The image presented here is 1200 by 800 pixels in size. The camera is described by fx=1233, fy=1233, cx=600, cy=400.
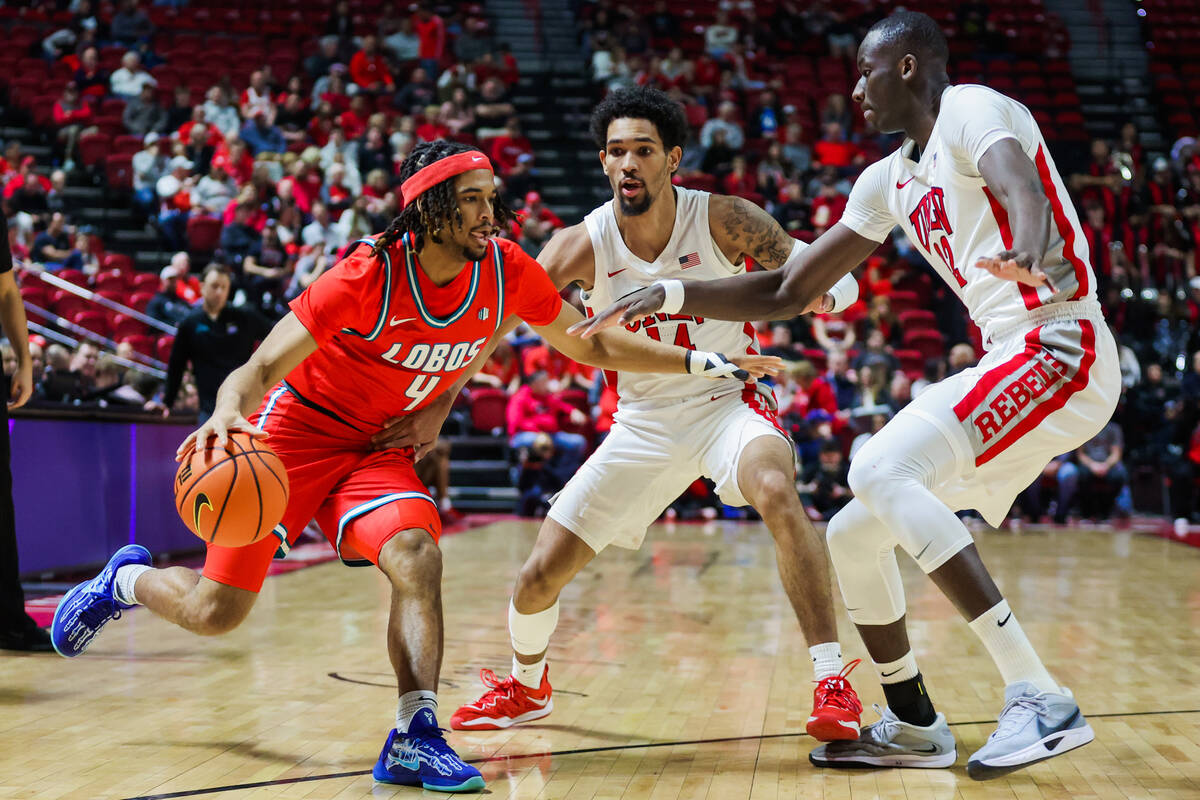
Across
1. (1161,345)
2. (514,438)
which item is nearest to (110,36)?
(514,438)

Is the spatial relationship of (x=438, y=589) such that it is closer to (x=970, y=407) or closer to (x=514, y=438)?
(x=970, y=407)

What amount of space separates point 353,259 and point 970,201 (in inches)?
67.0

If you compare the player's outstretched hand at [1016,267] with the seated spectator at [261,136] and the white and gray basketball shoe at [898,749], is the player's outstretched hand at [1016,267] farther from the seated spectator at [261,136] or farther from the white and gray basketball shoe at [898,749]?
the seated spectator at [261,136]

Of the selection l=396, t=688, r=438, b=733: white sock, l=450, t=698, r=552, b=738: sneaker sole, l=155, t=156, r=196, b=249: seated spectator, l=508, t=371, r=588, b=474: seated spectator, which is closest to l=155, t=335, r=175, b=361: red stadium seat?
l=155, t=156, r=196, b=249: seated spectator

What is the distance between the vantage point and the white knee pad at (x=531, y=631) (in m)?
4.03

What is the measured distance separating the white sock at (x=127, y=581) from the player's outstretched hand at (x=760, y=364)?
2.01m

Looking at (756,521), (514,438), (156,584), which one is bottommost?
(756,521)

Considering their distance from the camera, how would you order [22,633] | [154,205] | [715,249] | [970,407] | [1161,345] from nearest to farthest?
1. [970,407]
2. [715,249]
3. [22,633]
4. [1161,345]
5. [154,205]

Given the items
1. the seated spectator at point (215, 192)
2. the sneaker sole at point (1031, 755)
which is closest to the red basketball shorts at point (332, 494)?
the sneaker sole at point (1031, 755)

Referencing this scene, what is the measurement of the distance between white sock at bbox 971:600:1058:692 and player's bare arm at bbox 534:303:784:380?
1066mm

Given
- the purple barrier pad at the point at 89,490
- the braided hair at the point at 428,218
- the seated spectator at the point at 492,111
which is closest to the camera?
the braided hair at the point at 428,218

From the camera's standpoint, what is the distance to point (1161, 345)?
1330 centimetres

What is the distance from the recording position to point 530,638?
404cm

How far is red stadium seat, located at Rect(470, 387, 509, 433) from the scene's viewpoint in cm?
1291
